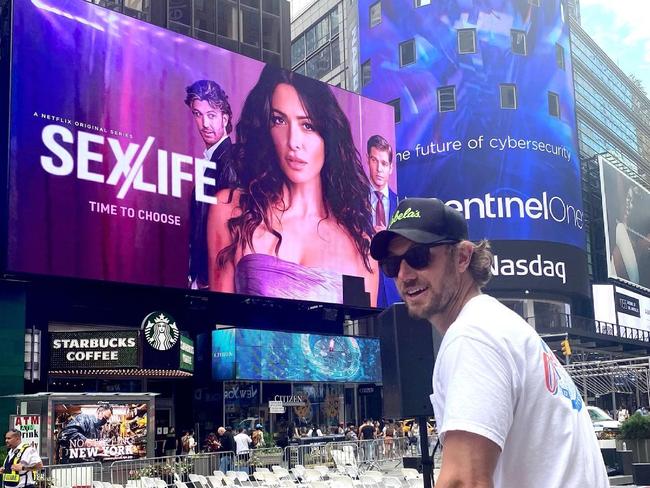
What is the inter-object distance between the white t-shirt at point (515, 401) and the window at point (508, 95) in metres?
57.1

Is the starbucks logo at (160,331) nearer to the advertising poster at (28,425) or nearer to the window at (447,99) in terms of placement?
the advertising poster at (28,425)

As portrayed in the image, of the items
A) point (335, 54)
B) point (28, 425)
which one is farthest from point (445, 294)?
point (335, 54)

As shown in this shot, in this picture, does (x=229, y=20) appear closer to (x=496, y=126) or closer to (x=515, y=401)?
(x=496, y=126)

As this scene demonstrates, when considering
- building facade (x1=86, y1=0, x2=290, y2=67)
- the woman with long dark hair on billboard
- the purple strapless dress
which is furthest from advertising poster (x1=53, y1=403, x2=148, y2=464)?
building facade (x1=86, y1=0, x2=290, y2=67)

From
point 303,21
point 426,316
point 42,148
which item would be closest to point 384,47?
point 303,21

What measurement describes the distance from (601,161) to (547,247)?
37.8 ft

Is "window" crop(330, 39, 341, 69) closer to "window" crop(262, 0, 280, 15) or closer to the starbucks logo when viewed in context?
"window" crop(262, 0, 280, 15)

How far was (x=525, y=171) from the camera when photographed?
2233 inches

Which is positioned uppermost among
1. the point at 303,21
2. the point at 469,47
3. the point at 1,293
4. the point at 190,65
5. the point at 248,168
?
the point at 303,21

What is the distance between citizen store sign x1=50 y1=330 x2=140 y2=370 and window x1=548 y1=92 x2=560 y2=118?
38202mm

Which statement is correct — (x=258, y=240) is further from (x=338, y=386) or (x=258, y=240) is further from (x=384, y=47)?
(x=384, y=47)

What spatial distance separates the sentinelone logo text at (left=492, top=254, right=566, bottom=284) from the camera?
55.9 m

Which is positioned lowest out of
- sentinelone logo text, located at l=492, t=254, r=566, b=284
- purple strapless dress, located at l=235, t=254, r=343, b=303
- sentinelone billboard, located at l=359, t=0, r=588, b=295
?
purple strapless dress, located at l=235, t=254, r=343, b=303

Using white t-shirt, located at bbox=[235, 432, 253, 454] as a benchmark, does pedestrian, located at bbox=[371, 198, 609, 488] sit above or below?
above
